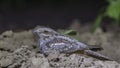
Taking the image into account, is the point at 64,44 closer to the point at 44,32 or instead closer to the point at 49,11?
the point at 44,32

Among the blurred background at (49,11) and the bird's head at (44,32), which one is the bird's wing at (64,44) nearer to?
the bird's head at (44,32)

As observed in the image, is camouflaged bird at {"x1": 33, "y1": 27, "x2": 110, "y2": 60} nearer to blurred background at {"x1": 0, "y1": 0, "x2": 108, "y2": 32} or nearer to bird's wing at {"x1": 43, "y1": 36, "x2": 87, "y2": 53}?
bird's wing at {"x1": 43, "y1": 36, "x2": 87, "y2": 53}

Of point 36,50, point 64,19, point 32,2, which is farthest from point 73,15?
point 36,50

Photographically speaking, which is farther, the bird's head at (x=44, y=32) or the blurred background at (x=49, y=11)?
the blurred background at (x=49, y=11)

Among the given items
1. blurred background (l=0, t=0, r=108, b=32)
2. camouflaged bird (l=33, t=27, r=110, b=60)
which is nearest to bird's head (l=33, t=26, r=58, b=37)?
camouflaged bird (l=33, t=27, r=110, b=60)

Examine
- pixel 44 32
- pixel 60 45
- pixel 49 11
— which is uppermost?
pixel 49 11

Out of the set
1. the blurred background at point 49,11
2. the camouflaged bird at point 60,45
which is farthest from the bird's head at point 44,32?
the blurred background at point 49,11

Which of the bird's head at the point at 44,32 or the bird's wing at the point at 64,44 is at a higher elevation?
the bird's head at the point at 44,32

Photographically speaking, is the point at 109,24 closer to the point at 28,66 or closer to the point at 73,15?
the point at 73,15

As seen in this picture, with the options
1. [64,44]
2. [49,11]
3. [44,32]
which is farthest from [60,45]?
[49,11]
